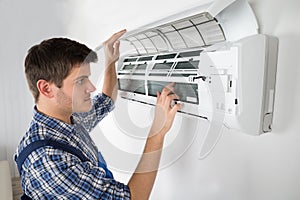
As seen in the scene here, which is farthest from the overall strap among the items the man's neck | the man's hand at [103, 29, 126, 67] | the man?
the man's hand at [103, 29, 126, 67]

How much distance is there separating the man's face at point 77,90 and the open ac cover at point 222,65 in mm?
241

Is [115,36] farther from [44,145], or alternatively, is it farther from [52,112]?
[44,145]

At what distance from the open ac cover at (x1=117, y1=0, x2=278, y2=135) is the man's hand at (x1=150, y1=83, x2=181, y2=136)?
0.02 meters

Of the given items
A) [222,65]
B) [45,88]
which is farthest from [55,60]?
[222,65]

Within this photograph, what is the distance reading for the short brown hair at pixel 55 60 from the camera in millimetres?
793

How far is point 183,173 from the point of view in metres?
1.09

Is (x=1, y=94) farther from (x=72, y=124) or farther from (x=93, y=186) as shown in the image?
(x=93, y=186)

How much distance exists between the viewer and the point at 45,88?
0.82 meters

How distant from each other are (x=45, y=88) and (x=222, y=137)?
0.55m

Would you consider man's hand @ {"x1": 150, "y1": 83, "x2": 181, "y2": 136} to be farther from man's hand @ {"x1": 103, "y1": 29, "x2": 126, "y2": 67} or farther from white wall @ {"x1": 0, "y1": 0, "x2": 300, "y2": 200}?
man's hand @ {"x1": 103, "y1": 29, "x2": 126, "y2": 67}

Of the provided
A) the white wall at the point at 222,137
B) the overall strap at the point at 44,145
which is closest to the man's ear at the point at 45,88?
the overall strap at the point at 44,145

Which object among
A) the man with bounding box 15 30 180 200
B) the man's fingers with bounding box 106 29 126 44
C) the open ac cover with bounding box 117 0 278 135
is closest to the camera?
the open ac cover with bounding box 117 0 278 135

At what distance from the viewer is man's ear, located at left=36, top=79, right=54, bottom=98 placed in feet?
2.66

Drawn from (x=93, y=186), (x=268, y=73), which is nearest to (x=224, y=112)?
(x=268, y=73)
